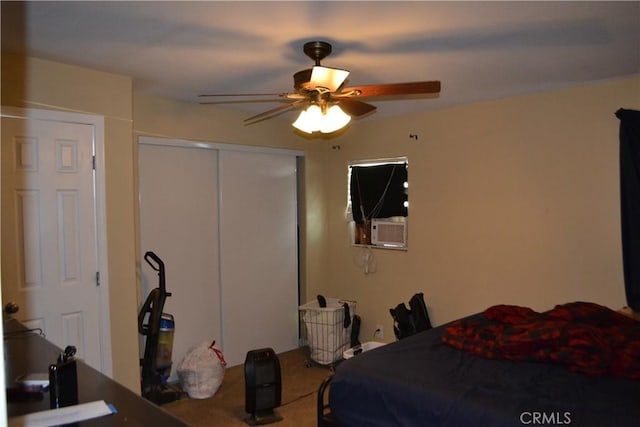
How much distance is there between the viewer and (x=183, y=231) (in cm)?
396

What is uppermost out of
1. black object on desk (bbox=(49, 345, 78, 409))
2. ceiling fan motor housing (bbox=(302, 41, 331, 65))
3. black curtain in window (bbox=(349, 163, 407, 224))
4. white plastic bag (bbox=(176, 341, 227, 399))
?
ceiling fan motor housing (bbox=(302, 41, 331, 65))

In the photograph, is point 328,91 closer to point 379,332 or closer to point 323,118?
point 323,118

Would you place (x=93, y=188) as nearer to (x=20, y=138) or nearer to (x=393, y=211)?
(x=20, y=138)

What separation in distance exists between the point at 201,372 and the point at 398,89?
8.53 ft

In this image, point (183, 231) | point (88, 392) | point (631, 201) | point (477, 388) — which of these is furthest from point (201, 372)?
point (631, 201)

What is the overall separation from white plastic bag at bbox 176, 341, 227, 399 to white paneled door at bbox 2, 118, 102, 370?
0.71 meters

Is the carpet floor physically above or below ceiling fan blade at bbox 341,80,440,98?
below

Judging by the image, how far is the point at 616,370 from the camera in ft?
6.97

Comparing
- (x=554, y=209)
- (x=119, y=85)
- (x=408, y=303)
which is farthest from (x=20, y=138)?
(x=554, y=209)

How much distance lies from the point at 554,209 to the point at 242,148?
9.06 feet

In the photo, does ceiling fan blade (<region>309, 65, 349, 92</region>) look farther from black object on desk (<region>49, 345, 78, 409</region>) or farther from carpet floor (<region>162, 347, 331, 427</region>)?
carpet floor (<region>162, 347, 331, 427</region>)

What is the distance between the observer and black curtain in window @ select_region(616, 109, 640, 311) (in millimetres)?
2961

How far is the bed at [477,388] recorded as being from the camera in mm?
1807

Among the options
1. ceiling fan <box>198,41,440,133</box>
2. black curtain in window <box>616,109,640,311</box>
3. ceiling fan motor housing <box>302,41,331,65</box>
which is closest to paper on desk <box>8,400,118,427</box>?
ceiling fan <box>198,41,440,133</box>
